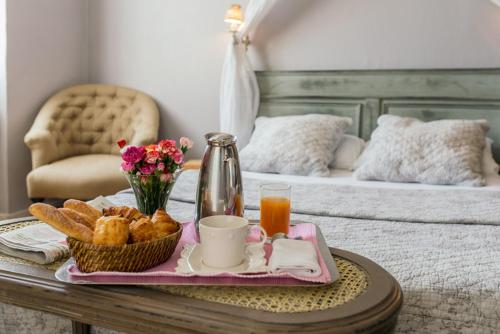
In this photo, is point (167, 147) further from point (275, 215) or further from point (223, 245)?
point (223, 245)

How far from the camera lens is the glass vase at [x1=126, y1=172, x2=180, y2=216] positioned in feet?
5.02

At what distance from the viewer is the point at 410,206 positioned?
206 cm

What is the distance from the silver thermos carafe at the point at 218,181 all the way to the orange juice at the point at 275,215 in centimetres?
8

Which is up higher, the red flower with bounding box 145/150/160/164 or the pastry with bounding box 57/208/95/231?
the red flower with bounding box 145/150/160/164

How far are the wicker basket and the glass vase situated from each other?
43cm

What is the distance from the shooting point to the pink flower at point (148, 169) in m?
1.52

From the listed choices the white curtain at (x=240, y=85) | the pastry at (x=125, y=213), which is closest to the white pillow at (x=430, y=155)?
the white curtain at (x=240, y=85)

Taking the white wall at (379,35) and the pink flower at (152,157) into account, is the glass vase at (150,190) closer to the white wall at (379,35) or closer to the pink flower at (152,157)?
the pink flower at (152,157)

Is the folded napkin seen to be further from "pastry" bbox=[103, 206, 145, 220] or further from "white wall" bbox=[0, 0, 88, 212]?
"white wall" bbox=[0, 0, 88, 212]

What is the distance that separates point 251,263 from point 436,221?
3.11 ft

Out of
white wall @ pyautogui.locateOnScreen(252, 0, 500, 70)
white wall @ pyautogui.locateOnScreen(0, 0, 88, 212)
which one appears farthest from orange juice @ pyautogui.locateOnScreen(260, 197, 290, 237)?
white wall @ pyautogui.locateOnScreen(0, 0, 88, 212)

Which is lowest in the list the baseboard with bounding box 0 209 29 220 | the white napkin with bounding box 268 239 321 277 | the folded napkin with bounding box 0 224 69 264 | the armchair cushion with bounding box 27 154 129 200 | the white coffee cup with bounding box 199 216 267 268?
the baseboard with bounding box 0 209 29 220

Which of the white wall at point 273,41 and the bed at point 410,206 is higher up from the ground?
the white wall at point 273,41

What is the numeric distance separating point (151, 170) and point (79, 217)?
35 cm
